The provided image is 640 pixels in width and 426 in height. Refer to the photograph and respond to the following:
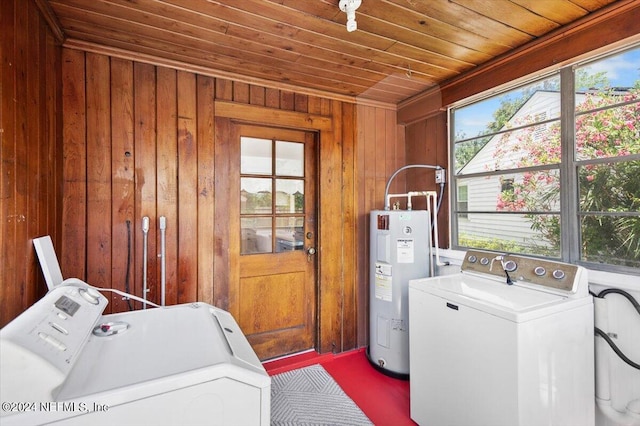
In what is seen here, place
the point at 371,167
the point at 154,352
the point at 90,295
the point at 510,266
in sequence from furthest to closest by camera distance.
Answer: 1. the point at 371,167
2. the point at 510,266
3. the point at 90,295
4. the point at 154,352

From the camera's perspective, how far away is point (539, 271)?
5.77 feet

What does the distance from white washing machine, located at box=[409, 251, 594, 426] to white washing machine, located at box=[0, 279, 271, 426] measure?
1.06 meters

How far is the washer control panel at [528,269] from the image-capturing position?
1.61 metres

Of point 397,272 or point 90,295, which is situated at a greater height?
point 90,295

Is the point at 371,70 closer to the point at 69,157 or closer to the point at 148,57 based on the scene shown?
the point at 148,57

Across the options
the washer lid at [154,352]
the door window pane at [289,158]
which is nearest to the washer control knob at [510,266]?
the washer lid at [154,352]

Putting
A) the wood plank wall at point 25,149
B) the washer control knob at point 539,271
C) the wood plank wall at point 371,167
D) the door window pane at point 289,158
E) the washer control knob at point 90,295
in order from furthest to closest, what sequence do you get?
the wood plank wall at point 371,167 < the door window pane at point 289,158 < the washer control knob at point 539,271 < the washer control knob at point 90,295 < the wood plank wall at point 25,149

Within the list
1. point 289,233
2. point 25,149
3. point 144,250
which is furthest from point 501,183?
point 25,149

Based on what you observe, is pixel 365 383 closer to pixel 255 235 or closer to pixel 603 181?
pixel 255 235

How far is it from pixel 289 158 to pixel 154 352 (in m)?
1.93

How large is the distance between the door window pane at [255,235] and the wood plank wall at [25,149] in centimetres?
118

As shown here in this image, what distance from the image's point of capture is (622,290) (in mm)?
1547

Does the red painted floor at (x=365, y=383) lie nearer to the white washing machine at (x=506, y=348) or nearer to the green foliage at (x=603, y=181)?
the white washing machine at (x=506, y=348)

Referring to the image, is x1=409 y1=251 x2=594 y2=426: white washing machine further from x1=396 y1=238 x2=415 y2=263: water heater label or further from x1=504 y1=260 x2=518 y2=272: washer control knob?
x1=396 y1=238 x2=415 y2=263: water heater label
